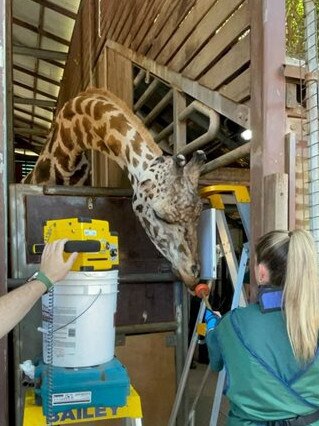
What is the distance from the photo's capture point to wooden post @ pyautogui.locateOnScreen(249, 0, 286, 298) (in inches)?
80.4

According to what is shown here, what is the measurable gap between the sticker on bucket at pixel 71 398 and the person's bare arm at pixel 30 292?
0.41 metres

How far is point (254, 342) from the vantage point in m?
1.47

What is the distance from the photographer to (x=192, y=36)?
2887 millimetres

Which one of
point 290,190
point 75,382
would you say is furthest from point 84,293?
point 290,190

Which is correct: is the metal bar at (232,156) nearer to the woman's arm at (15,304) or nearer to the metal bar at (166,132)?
the metal bar at (166,132)

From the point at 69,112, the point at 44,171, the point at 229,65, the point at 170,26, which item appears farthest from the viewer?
the point at 44,171

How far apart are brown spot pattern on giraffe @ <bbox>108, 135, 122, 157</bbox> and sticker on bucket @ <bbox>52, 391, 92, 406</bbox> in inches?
63.2

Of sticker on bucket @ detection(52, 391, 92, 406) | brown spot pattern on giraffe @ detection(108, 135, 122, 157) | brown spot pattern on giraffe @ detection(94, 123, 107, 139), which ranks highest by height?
brown spot pattern on giraffe @ detection(94, 123, 107, 139)

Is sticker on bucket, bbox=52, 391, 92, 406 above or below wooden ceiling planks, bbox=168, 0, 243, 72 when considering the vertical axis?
below

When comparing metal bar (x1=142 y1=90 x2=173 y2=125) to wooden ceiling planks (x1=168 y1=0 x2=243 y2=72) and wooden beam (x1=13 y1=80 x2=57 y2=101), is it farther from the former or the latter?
wooden beam (x1=13 y1=80 x2=57 y2=101)

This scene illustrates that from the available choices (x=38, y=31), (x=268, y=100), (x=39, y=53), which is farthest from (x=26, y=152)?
(x=268, y=100)

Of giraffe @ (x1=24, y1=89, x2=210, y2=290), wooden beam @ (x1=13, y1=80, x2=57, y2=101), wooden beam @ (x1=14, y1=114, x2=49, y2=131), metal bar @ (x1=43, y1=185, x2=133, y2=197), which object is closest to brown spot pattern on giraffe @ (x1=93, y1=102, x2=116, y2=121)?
giraffe @ (x1=24, y1=89, x2=210, y2=290)

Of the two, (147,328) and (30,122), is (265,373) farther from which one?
(30,122)

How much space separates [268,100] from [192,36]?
3.56 ft
